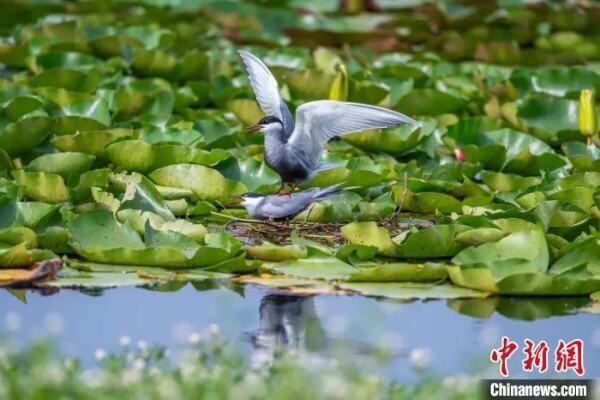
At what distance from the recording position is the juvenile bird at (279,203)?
17.5 ft

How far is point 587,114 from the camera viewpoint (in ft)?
21.4

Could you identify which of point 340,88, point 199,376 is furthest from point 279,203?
point 199,376

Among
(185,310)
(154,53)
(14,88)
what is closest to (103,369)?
Answer: (185,310)

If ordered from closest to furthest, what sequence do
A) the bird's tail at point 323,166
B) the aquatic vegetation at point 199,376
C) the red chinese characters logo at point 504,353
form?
the aquatic vegetation at point 199,376 < the red chinese characters logo at point 504,353 < the bird's tail at point 323,166

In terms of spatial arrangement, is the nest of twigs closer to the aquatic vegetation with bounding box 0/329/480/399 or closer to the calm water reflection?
the calm water reflection

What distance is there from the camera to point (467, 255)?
477 centimetres

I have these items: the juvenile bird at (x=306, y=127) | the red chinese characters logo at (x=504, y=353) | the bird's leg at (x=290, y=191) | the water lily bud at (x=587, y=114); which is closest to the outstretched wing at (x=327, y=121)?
the juvenile bird at (x=306, y=127)

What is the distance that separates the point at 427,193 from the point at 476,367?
170cm

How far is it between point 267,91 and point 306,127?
246 millimetres

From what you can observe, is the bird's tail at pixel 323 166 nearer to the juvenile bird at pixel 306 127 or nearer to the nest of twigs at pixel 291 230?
the juvenile bird at pixel 306 127

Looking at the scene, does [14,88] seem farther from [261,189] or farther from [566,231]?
[566,231]

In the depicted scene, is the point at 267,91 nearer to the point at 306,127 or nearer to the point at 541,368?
the point at 306,127

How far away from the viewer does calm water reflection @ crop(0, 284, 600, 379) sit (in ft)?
13.5

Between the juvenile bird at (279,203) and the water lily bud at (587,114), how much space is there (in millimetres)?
1598
